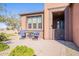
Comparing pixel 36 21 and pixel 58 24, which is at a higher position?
pixel 36 21

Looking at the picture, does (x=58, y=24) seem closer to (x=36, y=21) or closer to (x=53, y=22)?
(x=53, y=22)

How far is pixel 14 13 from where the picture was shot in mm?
7879

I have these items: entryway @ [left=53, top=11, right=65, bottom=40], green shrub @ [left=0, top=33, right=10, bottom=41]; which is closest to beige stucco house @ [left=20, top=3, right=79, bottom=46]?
entryway @ [left=53, top=11, right=65, bottom=40]

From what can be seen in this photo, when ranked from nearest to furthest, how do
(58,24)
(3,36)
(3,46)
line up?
(3,46) → (3,36) → (58,24)

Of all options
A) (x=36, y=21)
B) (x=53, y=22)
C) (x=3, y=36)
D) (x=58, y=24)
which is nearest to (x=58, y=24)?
(x=58, y=24)

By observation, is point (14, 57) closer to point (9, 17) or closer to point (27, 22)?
point (9, 17)

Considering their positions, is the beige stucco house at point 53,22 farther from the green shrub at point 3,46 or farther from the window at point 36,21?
the green shrub at point 3,46

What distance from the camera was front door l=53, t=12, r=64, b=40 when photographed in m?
9.83

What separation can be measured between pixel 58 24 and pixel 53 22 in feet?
1.18

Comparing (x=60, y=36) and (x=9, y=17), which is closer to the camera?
(x=9, y=17)

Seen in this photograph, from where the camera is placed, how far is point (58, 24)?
33.3ft

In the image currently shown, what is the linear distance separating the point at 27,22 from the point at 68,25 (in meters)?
2.60

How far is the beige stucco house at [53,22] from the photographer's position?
975 centimetres

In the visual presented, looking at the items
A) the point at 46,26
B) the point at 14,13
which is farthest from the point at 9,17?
the point at 46,26
